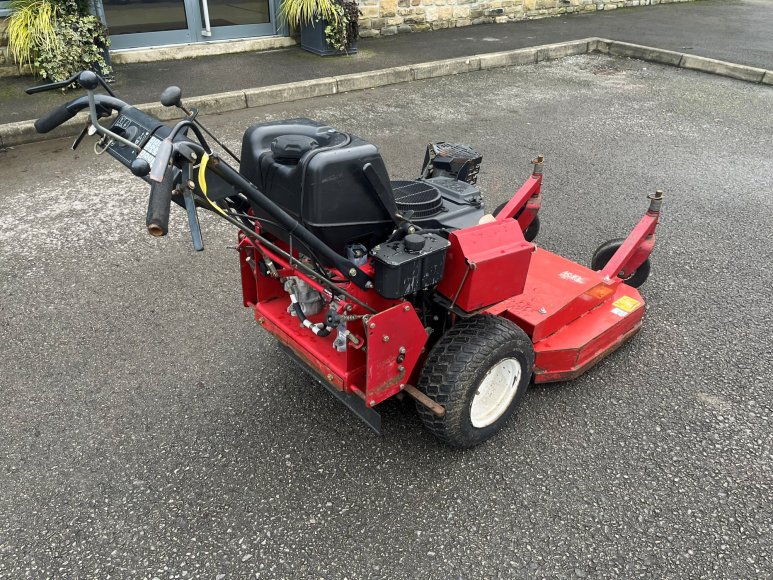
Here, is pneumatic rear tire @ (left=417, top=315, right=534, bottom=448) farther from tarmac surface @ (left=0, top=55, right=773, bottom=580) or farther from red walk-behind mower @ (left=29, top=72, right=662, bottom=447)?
tarmac surface @ (left=0, top=55, right=773, bottom=580)

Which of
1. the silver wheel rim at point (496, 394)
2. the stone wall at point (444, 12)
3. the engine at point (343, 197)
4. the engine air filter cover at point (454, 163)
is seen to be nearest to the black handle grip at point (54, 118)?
the engine at point (343, 197)

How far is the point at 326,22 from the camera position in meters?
8.49

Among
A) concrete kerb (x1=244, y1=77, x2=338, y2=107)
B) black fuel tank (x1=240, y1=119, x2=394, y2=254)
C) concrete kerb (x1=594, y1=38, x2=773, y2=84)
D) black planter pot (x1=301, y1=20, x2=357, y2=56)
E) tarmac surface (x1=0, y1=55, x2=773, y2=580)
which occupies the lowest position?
tarmac surface (x1=0, y1=55, x2=773, y2=580)

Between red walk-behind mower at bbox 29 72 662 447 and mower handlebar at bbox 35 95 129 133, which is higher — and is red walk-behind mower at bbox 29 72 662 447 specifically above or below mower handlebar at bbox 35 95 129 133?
below

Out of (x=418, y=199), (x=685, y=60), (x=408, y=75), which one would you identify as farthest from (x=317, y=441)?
(x=685, y=60)

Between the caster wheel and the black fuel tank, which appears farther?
the caster wheel

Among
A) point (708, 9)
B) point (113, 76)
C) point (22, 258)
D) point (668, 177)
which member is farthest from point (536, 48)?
point (22, 258)

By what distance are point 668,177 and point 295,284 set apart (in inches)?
173

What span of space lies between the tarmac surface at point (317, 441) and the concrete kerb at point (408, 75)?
61.4 inches

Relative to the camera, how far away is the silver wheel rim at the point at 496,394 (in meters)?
2.65

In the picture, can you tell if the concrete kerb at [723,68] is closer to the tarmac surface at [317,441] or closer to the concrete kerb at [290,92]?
the tarmac surface at [317,441]

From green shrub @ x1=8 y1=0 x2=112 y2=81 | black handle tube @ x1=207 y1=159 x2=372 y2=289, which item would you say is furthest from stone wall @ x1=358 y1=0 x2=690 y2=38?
black handle tube @ x1=207 y1=159 x2=372 y2=289

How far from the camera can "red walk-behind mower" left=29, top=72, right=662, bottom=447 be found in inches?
79.7

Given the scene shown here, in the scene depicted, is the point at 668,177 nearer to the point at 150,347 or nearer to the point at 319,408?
the point at 319,408
